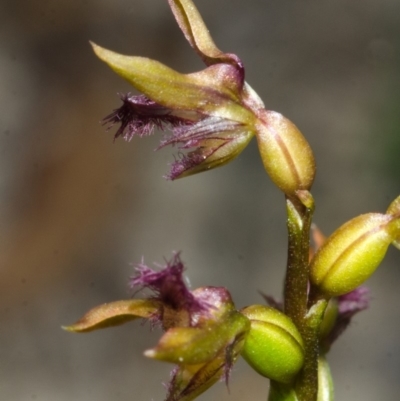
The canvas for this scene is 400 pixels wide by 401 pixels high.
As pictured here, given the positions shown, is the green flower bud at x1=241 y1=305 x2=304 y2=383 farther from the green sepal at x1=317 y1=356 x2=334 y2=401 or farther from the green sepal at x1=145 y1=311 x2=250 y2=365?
the green sepal at x1=317 y1=356 x2=334 y2=401

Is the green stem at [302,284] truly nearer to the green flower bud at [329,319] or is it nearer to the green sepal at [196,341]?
the green sepal at [196,341]

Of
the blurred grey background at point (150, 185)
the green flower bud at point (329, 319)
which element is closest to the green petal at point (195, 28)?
the green flower bud at point (329, 319)

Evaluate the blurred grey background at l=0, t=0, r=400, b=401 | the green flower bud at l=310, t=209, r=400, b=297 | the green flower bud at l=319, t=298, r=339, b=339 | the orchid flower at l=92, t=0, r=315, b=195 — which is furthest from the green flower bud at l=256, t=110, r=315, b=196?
the blurred grey background at l=0, t=0, r=400, b=401

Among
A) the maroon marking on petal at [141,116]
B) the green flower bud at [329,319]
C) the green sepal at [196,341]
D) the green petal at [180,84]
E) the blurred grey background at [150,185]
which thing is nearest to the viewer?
the green sepal at [196,341]

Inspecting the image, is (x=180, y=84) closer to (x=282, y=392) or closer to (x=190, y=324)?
(x=190, y=324)

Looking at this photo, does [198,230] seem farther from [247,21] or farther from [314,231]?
[314,231]
